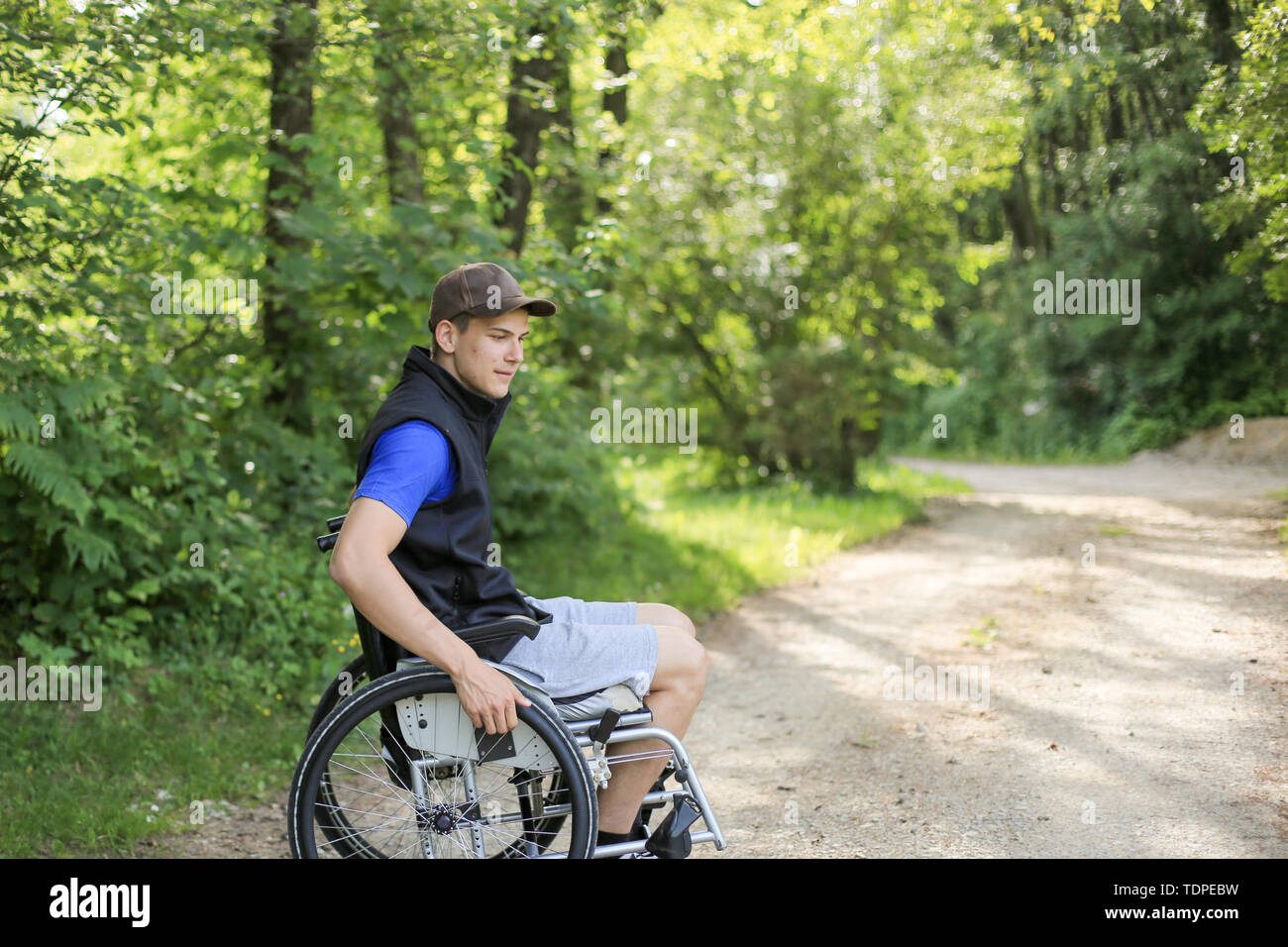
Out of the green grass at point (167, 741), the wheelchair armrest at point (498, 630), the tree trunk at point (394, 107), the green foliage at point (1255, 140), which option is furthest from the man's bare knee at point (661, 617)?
the tree trunk at point (394, 107)

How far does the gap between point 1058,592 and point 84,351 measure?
5658 millimetres

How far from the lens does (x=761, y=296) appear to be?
12352 mm

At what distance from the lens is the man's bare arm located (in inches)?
100

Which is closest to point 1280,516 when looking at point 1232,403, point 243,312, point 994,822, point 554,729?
point 1232,403

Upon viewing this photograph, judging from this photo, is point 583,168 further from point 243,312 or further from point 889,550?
point 889,550

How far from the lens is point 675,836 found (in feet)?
9.61

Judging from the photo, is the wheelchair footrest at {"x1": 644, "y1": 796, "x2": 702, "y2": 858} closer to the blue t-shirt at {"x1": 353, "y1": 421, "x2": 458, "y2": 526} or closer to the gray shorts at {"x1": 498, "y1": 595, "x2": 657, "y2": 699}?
the gray shorts at {"x1": 498, "y1": 595, "x2": 657, "y2": 699}

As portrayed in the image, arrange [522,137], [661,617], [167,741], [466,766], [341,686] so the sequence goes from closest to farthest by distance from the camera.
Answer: [466,766]
[341,686]
[661,617]
[167,741]
[522,137]

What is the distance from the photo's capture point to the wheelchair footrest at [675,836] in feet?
9.59

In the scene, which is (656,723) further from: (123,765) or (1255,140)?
(1255,140)

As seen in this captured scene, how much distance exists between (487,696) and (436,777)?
0.42m

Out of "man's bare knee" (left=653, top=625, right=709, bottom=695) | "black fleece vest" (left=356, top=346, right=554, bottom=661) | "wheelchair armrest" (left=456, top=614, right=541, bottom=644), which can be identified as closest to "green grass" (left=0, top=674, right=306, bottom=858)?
"black fleece vest" (left=356, top=346, right=554, bottom=661)

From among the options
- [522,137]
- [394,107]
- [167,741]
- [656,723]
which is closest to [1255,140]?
[656,723]

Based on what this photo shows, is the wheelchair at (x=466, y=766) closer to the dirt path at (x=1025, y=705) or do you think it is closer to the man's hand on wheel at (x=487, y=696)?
the man's hand on wheel at (x=487, y=696)
